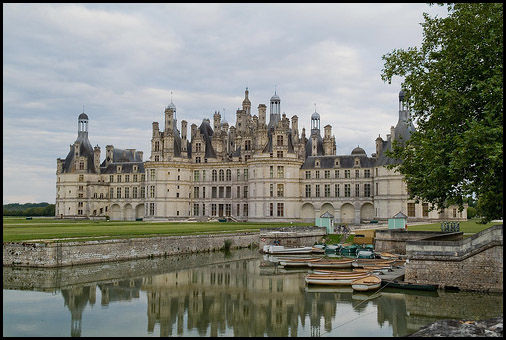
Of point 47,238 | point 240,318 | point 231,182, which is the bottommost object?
point 240,318

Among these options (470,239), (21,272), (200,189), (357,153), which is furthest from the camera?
(200,189)

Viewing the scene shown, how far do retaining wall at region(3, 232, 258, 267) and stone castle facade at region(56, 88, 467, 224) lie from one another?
27216 mm

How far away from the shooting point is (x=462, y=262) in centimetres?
2389

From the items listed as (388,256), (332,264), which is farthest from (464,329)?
(388,256)

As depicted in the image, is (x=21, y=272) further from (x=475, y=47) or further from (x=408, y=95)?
(x=475, y=47)

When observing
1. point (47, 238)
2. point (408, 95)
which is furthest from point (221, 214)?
point (408, 95)

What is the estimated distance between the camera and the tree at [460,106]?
20.0 meters

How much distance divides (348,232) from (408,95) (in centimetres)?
2533

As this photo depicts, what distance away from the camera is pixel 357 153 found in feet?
231

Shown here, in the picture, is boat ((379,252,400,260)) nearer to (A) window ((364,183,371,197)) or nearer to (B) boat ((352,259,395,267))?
(B) boat ((352,259,395,267))

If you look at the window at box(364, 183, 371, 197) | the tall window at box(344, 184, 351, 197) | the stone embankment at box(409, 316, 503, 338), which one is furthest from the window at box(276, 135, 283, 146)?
the stone embankment at box(409, 316, 503, 338)

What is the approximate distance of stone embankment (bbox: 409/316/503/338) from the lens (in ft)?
47.2

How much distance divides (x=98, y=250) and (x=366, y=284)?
16.7m

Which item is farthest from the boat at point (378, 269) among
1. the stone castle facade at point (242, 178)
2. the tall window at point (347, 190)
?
the tall window at point (347, 190)
